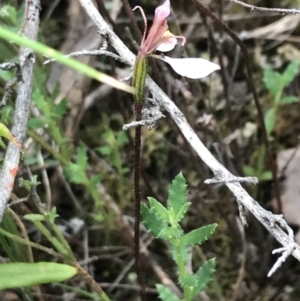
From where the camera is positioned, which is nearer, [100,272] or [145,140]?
[100,272]

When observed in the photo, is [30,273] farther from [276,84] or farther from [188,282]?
[276,84]

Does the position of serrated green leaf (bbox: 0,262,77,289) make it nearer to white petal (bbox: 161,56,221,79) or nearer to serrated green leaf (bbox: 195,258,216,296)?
serrated green leaf (bbox: 195,258,216,296)

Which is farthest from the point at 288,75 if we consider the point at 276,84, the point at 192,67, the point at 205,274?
the point at 192,67

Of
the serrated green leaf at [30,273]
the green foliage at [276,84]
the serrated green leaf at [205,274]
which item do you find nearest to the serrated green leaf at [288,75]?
the green foliage at [276,84]


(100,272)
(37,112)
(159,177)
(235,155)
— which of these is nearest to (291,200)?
(235,155)

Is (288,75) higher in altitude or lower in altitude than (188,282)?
higher

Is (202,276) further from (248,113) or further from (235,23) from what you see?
(235,23)

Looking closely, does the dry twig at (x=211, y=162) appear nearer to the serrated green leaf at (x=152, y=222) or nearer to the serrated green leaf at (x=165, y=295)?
the serrated green leaf at (x=152, y=222)
